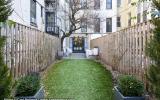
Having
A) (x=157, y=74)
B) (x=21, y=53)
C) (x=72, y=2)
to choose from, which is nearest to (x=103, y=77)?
(x=21, y=53)

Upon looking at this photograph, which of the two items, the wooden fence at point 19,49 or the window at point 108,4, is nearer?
the wooden fence at point 19,49

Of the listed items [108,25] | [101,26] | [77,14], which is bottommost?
[101,26]

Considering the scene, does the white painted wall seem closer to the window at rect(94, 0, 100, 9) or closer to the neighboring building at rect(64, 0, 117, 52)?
the neighboring building at rect(64, 0, 117, 52)

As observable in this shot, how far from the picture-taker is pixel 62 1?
4519cm

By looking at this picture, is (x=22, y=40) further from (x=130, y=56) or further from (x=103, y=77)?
(x=103, y=77)

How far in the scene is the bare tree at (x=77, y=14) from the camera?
137 feet

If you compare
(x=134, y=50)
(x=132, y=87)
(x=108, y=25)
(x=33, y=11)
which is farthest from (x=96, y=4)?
(x=132, y=87)

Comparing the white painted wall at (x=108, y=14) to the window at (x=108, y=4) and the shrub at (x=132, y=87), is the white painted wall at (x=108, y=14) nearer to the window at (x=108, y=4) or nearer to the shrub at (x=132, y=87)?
the window at (x=108, y=4)

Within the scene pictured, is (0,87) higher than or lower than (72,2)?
lower

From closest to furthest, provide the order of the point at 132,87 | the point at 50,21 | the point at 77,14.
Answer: the point at 132,87 → the point at 50,21 → the point at 77,14

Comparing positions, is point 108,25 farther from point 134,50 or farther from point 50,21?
point 134,50

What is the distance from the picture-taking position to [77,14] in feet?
150

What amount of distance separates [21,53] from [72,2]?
30.9m

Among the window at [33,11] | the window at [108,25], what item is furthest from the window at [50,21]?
the window at [33,11]
